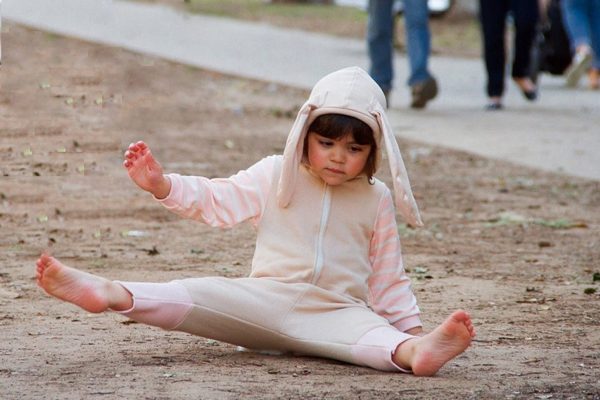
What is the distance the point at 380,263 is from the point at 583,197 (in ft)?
11.6

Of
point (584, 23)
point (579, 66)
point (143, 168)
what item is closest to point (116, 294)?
point (143, 168)

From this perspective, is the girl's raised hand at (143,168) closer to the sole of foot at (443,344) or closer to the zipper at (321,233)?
the zipper at (321,233)

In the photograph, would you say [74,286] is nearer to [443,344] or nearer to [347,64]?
[443,344]

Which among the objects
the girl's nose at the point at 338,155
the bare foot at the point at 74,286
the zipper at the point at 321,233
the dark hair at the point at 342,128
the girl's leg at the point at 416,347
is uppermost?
the dark hair at the point at 342,128

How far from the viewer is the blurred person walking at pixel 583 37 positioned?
12141 millimetres

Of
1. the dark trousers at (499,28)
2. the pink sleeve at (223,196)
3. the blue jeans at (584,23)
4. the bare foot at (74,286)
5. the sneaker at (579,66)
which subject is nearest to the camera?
the bare foot at (74,286)

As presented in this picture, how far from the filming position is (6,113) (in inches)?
385

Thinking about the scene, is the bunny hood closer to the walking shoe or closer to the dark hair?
the dark hair

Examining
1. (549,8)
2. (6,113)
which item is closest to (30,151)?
(6,113)

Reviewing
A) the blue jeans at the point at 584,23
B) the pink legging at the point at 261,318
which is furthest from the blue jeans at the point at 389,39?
the pink legging at the point at 261,318

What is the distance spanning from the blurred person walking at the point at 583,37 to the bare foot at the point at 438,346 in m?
8.57

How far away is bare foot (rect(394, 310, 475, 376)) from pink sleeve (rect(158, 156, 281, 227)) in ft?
2.16

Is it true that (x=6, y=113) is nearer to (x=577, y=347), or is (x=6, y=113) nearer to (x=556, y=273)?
(x=556, y=273)

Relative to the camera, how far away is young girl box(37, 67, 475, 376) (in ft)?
13.4
